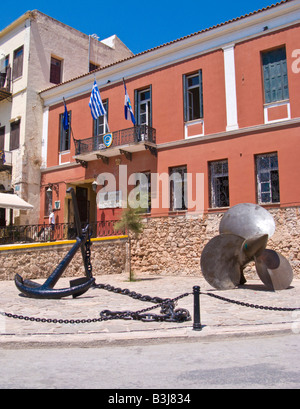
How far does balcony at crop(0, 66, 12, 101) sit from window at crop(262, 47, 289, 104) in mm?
14311

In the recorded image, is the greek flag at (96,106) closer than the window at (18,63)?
Yes

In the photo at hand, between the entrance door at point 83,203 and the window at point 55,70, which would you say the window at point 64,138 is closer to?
the entrance door at point 83,203

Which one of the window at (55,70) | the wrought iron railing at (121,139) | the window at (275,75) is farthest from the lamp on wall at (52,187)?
the window at (275,75)

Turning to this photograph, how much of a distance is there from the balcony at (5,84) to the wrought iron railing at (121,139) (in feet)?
19.4

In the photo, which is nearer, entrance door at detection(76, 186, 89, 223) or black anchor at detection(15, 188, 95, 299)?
black anchor at detection(15, 188, 95, 299)


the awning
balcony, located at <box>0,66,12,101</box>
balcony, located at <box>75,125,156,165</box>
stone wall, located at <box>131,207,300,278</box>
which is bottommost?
stone wall, located at <box>131,207,300,278</box>

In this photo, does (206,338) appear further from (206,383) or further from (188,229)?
(188,229)

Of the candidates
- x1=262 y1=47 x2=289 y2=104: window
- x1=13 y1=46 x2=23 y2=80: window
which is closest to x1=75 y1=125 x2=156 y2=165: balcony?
x1=262 y1=47 x2=289 y2=104: window

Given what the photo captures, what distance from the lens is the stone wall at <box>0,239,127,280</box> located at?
13.9 meters

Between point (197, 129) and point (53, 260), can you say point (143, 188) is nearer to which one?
point (197, 129)

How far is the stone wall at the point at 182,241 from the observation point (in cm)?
1323

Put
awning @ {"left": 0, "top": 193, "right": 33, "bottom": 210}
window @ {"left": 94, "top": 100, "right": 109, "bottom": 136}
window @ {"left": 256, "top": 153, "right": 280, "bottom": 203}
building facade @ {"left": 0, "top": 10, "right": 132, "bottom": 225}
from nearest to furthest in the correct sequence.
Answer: window @ {"left": 256, "top": 153, "right": 280, "bottom": 203}, awning @ {"left": 0, "top": 193, "right": 33, "bottom": 210}, window @ {"left": 94, "top": 100, "right": 109, "bottom": 136}, building facade @ {"left": 0, "top": 10, "right": 132, "bottom": 225}

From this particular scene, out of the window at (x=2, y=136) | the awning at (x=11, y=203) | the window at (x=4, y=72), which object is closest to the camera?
the awning at (x=11, y=203)

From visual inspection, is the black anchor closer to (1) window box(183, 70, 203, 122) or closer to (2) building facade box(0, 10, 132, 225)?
(1) window box(183, 70, 203, 122)
